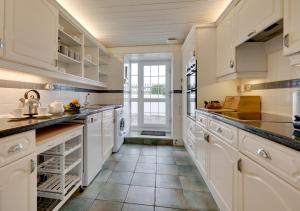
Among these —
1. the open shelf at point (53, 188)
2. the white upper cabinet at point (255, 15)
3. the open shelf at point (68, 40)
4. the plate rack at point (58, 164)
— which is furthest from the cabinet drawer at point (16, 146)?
the white upper cabinet at point (255, 15)

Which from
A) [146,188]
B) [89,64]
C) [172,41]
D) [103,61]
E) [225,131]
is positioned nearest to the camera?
[225,131]

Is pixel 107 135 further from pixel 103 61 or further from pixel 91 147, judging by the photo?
pixel 103 61

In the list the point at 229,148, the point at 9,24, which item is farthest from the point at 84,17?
the point at 229,148

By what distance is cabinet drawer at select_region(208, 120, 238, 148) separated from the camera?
4.07ft

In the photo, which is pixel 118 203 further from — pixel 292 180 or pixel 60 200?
pixel 292 180

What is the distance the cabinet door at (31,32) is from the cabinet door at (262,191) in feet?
6.07

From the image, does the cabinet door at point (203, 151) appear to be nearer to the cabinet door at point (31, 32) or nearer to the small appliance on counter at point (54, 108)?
the small appliance on counter at point (54, 108)

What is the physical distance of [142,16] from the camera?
8.05ft

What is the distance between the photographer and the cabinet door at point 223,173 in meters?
1.24

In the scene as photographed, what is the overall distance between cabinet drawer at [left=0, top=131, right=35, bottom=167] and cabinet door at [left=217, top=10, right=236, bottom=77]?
206cm

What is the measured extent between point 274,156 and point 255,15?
1.30 meters

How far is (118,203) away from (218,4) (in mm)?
2601

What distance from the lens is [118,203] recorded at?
5.53 feet

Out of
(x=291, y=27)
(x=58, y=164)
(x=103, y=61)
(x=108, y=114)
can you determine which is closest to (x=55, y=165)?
(x=58, y=164)
